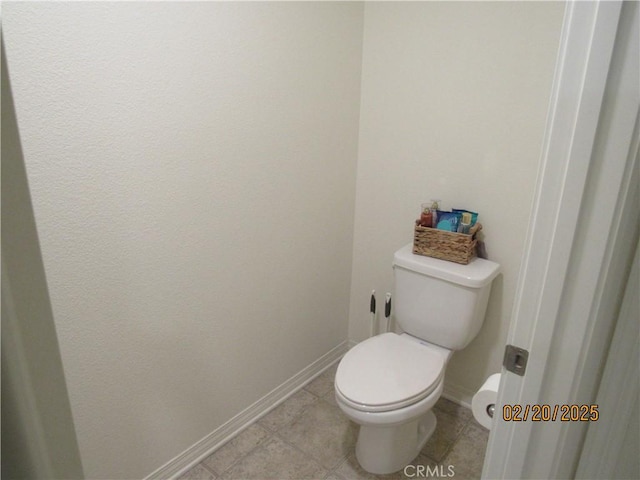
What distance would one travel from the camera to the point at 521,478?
730 millimetres

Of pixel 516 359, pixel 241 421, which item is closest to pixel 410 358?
pixel 241 421

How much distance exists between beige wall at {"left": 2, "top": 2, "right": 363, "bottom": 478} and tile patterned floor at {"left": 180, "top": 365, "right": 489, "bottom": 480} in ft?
0.46

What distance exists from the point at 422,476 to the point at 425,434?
0.19m

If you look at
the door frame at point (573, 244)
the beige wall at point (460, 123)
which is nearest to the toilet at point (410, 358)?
the beige wall at point (460, 123)

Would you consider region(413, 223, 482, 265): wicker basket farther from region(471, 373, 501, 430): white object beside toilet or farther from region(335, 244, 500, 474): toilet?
region(471, 373, 501, 430): white object beside toilet

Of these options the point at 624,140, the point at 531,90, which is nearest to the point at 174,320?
the point at 624,140

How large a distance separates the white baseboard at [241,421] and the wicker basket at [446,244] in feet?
2.90

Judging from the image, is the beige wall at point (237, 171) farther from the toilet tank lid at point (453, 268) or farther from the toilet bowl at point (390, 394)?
the toilet bowl at point (390, 394)

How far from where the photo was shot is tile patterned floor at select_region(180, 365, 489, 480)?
1525 millimetres

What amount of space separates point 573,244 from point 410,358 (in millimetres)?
1084

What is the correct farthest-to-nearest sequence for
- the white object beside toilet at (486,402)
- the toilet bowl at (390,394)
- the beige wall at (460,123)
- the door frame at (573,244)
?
the beige wall at (460,123) → the toilet bowl at (390,394) → the white object beside toilet at (486,402) → the door frame at (573,244)

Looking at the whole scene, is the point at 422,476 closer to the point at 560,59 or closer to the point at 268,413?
the point at 268,413

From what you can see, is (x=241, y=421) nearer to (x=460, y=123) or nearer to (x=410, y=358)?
(x=410, y=358)

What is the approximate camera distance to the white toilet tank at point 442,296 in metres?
1.55
